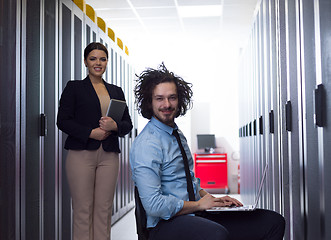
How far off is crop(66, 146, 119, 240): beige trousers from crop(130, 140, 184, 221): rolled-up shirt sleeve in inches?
42.4

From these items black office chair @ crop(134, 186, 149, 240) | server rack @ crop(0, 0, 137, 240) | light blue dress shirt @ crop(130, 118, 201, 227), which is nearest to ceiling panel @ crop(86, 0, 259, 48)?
server rack @ crop(0, 0, 137, 240)

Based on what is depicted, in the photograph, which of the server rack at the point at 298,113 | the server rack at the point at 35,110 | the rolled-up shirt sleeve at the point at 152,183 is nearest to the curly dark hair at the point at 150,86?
the rolled-up shirt sleeve at the point at 152,183

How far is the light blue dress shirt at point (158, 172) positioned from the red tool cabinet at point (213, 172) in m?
5.98

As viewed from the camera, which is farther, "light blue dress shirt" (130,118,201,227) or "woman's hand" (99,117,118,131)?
"woman's hand" (99,117,118,131)

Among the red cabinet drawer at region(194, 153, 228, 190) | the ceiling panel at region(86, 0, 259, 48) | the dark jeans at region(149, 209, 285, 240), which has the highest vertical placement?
the ceiling panel at region(86, 0, 259, 48)

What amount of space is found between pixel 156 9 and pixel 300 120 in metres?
3.67

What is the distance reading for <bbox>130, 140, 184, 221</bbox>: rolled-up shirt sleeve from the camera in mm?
1479

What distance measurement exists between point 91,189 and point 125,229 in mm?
1726

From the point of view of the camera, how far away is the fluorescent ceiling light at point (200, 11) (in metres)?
5.18

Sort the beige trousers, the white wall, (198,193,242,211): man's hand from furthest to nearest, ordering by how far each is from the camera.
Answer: the white wall < the beige trousers < (198,193,242,211): man's hand

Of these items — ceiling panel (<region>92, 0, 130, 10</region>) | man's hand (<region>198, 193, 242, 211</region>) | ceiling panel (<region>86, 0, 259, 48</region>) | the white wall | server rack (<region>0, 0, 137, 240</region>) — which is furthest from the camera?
the white wall

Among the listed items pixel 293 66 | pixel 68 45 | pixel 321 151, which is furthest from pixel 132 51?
pixel 321 151

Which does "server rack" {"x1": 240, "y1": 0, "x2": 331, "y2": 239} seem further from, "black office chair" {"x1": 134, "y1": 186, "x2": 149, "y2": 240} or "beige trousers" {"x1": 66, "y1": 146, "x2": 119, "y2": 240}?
"beige trousers" {"x1": 66, "y1": 146, "x2": 119, "y2": 240}

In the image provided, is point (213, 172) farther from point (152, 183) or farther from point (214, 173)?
point (152, 183)
